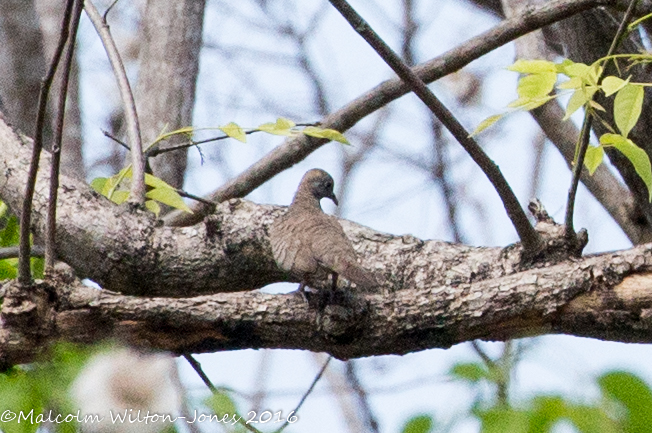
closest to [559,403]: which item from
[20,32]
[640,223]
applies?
[640,223]

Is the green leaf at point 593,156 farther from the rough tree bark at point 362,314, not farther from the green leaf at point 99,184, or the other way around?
the green leaf at point 99,184

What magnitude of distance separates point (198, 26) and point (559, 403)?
4636mm

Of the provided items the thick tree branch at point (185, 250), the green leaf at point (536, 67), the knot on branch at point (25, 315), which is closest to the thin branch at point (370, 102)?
the thick tree branch at point (185, 250)

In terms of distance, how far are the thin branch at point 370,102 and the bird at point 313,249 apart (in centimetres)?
112

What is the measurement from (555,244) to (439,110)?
0.76 m

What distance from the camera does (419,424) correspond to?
140cm

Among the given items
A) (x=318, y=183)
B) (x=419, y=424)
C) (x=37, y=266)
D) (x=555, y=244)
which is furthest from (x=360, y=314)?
(x=318, y=183)

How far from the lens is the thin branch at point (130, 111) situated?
360cm

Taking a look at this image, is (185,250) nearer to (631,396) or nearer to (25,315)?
(25,315)

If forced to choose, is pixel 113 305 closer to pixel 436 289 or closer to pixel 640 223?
pixel 436 289

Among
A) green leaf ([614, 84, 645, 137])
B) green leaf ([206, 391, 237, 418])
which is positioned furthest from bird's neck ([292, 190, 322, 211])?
green leaf ([206, 391, 237, 418])

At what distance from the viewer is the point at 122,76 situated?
4086 mm

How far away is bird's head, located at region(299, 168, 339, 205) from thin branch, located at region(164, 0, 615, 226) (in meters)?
0.27

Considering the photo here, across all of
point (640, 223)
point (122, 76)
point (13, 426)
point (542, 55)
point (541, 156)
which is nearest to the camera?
point (13, 426)
